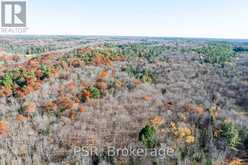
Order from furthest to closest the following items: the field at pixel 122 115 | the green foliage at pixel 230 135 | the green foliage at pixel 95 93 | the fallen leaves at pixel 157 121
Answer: the green foliage at pixel 95 93
the fallen leaves at pixel 157 121
the green foliage at pixel 230 135
the field at pixel 122 115

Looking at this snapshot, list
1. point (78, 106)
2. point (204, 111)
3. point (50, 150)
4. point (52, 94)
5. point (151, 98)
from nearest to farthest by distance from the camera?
1. point (50, 150)
2. point (204, 111)
3. point (78, 106)
4. point (151, 98)
5. point (52, 94)

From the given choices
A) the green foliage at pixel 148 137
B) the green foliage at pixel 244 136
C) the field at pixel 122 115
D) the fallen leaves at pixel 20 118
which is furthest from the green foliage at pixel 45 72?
the green foliage at pixel 244 136

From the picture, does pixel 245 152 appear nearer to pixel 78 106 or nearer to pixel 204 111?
pixel 204 111

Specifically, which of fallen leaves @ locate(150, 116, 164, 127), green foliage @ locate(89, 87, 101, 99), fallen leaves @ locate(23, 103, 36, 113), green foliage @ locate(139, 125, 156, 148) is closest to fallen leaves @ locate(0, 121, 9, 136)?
fallen leaves @ locate(23, 103, 36, 113)

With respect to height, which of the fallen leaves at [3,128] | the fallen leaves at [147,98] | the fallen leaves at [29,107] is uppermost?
the fallen leaves at [147,98]

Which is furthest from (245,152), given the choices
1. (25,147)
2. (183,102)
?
(25,147)

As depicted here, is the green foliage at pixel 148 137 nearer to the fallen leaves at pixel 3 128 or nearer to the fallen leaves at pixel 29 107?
the fallen leaves at pixel 3 128

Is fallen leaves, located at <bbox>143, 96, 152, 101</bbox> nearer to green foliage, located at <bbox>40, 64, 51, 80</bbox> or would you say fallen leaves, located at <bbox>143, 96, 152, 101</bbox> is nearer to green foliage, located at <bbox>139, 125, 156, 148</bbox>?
green foliage, located at <bbox>139, 125, 156, 148</bbox>
